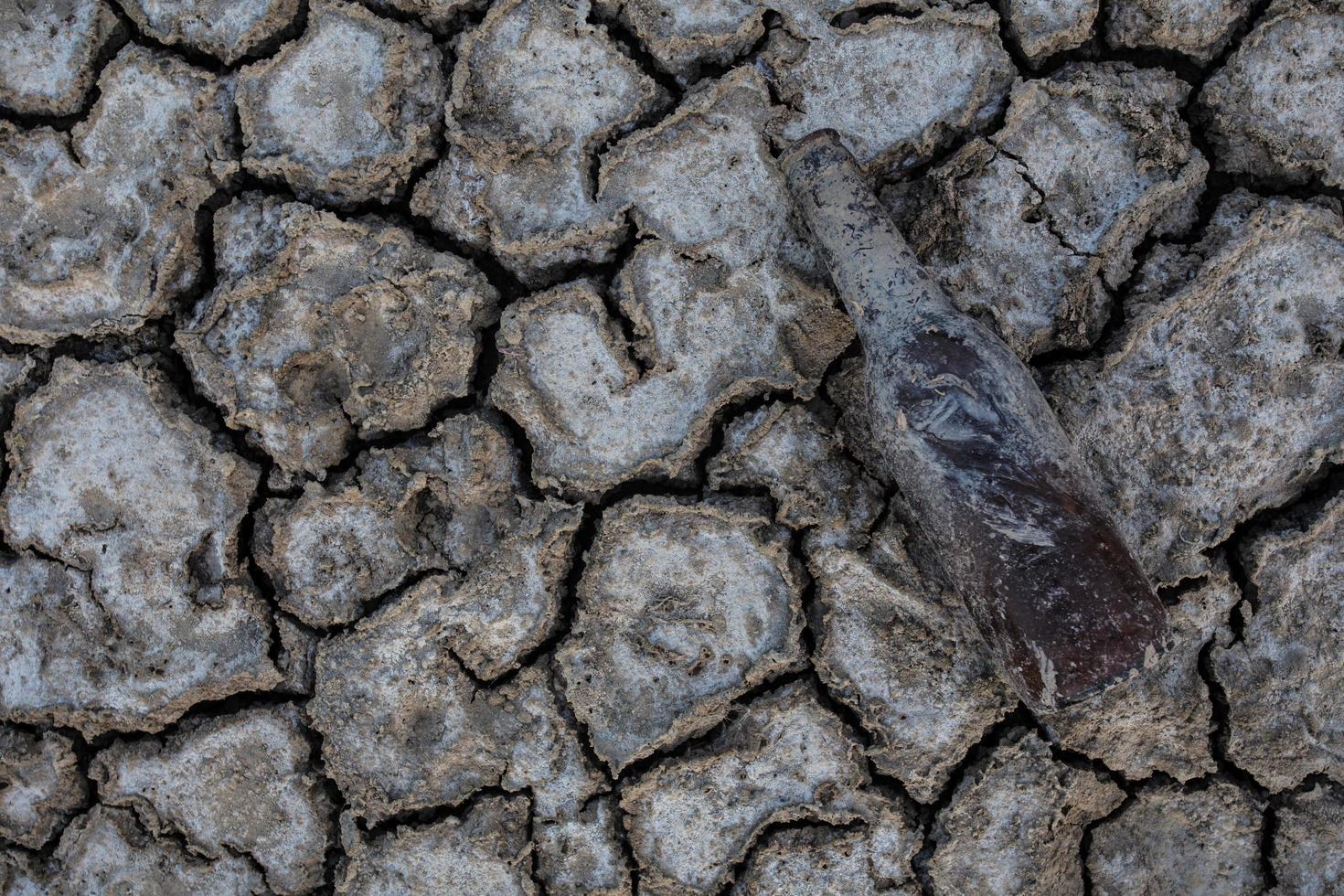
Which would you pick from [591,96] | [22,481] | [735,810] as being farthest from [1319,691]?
[22,481]

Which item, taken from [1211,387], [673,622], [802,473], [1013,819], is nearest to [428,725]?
[673,622]

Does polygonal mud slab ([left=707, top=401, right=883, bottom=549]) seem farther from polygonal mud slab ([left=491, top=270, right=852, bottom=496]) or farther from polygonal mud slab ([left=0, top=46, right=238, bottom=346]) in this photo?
polygonal mud slab ([left=0, top=46, right=238, bottom=346])

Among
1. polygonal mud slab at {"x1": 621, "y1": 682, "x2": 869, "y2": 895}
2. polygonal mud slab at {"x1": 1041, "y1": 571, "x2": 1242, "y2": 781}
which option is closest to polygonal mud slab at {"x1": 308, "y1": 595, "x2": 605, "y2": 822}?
polygonal mud slab at {"x1": 621, "y1": 682, "x2": 869, "y2": 895}

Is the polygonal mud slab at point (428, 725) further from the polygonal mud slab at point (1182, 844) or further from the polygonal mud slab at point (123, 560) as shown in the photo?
the polygonal mud slab at point (1182, 844)

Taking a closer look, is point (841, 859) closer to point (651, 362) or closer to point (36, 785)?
point (651, 362)

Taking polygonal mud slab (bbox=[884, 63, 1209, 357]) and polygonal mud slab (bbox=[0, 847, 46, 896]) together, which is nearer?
polygonal mud slab (bbox=[884, 63, 1209, 357])

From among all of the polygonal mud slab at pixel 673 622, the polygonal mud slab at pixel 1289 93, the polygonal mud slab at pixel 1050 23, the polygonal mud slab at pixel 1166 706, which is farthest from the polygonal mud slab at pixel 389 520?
the polygonal mud slab at pixel 1289 93

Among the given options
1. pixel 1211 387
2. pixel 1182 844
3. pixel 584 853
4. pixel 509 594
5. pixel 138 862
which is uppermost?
pixel 1211 387
